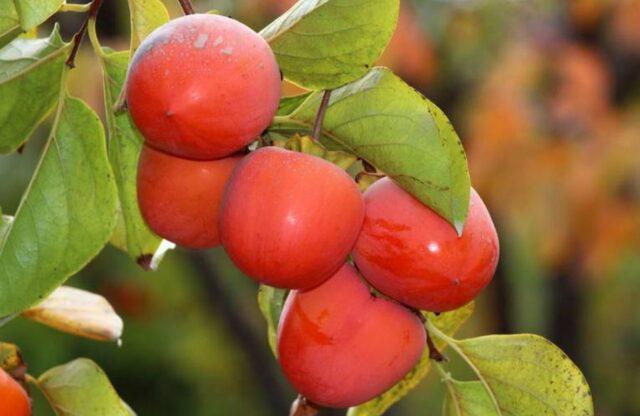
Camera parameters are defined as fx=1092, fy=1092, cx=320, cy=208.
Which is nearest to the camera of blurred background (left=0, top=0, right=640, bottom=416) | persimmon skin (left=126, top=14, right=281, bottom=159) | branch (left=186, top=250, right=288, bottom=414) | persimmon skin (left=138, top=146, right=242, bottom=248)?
persimmon skin (left=126, top=14, right=281, bottom=159)

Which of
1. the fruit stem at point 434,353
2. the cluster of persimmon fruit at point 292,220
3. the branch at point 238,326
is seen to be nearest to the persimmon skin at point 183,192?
the cluster of persimmon fruit at point 292,220

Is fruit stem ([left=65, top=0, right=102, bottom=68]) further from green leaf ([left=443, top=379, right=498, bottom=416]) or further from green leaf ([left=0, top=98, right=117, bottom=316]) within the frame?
green leaf ([left=443, top=379, right=498, bottom=416])

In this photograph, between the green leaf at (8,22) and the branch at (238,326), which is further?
the branch at (238,326)

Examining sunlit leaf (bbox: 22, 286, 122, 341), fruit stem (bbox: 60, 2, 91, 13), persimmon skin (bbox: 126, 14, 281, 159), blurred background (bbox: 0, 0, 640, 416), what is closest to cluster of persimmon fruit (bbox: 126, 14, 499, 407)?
persimmon skin (bbox: 126, 14, 281, 159)

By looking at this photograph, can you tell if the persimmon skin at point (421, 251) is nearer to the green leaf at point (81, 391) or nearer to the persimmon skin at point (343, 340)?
the persimmon skin at point (343, 340)

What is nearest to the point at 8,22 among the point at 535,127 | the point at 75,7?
the point at 75,7

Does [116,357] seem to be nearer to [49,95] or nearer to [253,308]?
[253,308]
